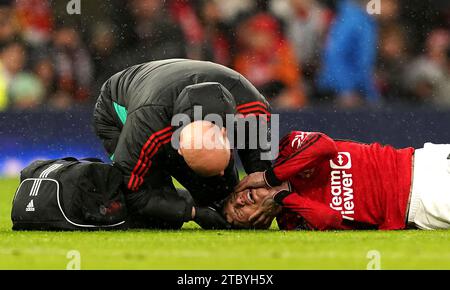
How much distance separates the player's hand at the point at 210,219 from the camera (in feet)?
24.1

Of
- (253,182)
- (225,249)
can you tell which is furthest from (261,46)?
(225,249)

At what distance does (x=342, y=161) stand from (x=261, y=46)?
209 inches

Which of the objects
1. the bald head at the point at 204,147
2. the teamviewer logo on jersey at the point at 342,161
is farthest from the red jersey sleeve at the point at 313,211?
the bald head at the point at 204,147

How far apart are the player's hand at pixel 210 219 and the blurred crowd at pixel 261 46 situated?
195 inches

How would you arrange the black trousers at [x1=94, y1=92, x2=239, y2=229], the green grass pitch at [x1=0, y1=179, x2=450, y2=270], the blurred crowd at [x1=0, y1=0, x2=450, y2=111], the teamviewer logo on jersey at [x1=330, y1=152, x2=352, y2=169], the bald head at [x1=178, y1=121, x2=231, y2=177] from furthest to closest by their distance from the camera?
the blurred crowd at [x1=0, y1=0, x2=450, y2=111]
the teamviewer logo on jersey at [x1=330, y1=152, x2=352, y2=169]
the black trousers at [x1=94, y1=92, x2=239, y2=229]
the bald head at [x1=178, y1=121, x2=231, y2=177]
the green grass pitch at [x1=0, y1=179, x2=450, y2=270]

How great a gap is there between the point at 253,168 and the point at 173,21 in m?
5.30

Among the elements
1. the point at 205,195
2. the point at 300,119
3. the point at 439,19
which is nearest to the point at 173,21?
the point at 300,119

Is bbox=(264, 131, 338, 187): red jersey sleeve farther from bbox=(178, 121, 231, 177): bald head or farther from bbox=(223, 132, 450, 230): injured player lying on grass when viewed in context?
bbox=(178, 121, 231, 177): bald head

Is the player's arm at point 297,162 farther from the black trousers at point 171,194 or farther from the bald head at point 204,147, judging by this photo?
the bald head at point 204,147

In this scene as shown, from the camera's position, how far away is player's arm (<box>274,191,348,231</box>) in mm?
7082

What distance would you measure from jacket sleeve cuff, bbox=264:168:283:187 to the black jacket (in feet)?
0.41

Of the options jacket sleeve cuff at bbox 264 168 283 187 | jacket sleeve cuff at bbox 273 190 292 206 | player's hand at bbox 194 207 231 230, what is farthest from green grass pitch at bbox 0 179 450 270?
jacket sleeve cuff at bbox 264 168 283 187

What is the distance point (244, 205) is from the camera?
24.0 feet

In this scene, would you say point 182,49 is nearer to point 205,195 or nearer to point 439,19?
point 439,19
